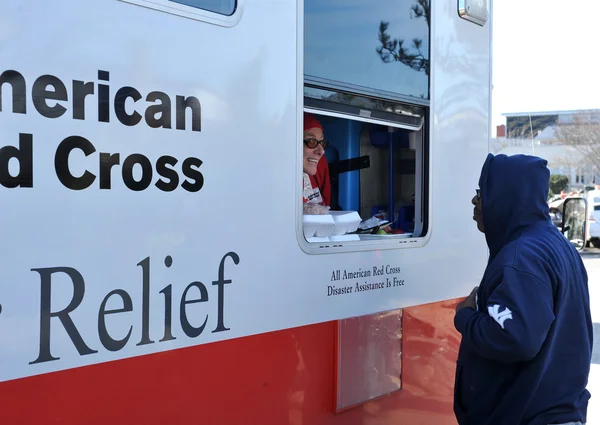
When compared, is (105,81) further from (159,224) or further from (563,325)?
(563,325)

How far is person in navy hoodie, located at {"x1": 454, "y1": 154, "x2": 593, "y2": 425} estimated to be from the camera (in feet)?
6.62

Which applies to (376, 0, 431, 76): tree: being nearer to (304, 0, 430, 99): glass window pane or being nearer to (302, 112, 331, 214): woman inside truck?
(304, 0, 430, 99): glass window pane

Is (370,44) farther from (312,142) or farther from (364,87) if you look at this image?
(312,142)

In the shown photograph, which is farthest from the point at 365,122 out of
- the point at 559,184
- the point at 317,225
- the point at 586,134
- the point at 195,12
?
the point at 559,184

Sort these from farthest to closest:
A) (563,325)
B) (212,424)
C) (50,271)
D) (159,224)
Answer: (563,325) < (212,424) < (159,224) < (50,271)

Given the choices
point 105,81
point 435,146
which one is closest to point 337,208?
point 435,146

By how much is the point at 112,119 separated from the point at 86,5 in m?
0.29

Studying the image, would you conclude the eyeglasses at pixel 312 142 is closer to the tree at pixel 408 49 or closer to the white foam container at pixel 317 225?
the white foam container at pixel 317 225

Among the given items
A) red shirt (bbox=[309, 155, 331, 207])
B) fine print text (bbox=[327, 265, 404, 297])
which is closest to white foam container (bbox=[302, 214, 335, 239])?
fine print text (bbox=[327, 265, 404, 297])

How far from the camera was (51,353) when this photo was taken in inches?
64.9

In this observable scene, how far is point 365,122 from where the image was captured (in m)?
2.85

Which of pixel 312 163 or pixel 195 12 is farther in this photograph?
pixel 312 163

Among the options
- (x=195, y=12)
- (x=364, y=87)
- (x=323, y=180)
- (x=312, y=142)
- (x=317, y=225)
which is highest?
(x=195, y=12)

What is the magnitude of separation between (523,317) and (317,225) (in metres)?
0.80
